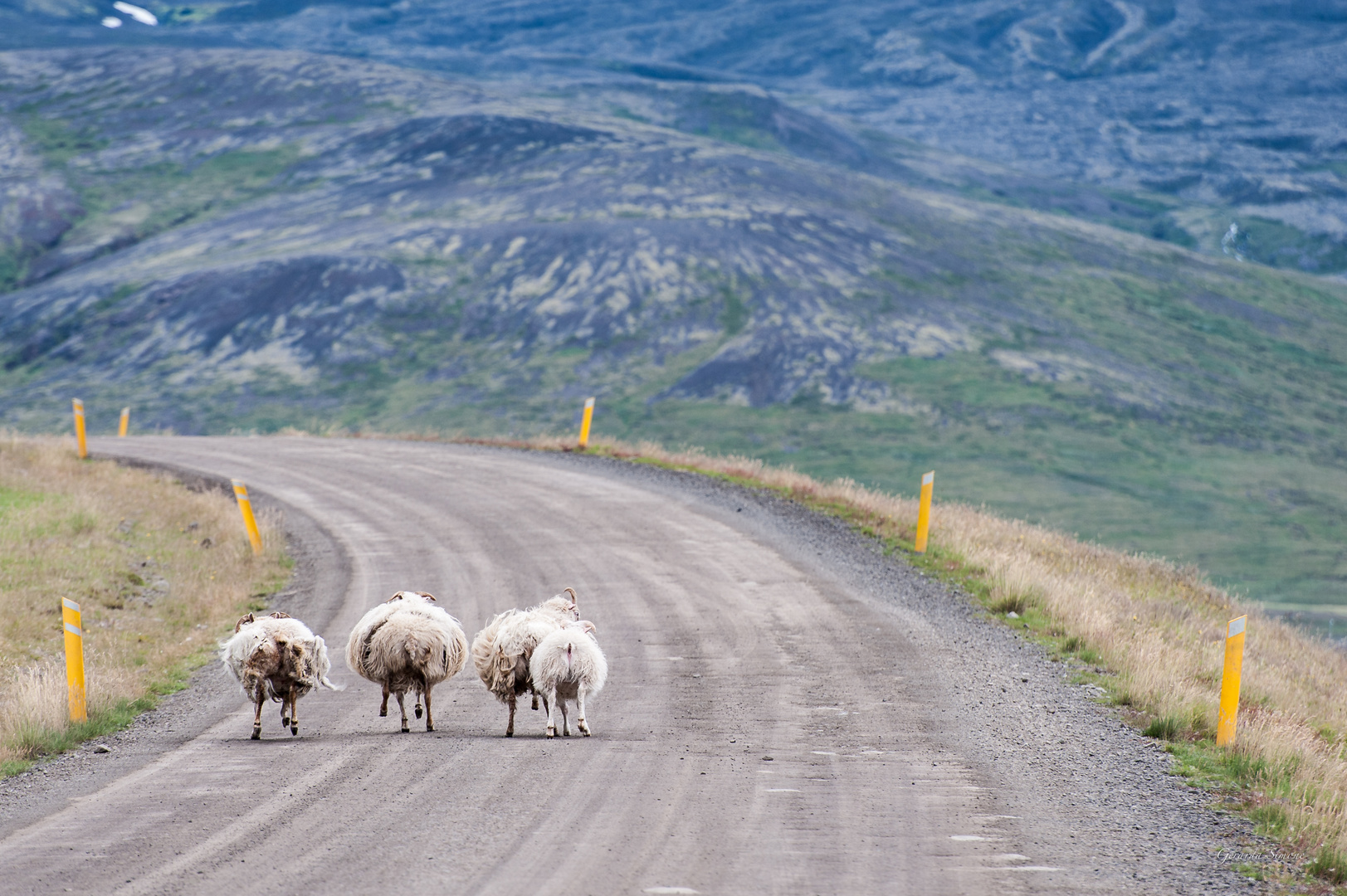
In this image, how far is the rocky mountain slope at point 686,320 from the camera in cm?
5156

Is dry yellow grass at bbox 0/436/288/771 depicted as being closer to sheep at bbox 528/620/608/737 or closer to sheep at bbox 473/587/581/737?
sheep at bbox 473/587/581/737

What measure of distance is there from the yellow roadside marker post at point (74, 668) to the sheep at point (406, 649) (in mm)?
2734

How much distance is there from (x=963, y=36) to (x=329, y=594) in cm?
17905

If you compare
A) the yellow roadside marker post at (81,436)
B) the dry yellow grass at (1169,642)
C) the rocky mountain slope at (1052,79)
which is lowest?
the dry yellow grass at (1169,642)

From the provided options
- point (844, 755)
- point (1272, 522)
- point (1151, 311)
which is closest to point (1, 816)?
point (844, 755)

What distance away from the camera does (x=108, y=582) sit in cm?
1616

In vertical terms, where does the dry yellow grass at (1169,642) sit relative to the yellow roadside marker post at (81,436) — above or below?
below

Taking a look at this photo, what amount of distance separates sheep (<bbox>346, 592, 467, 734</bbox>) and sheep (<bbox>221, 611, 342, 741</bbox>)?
0.36 metres

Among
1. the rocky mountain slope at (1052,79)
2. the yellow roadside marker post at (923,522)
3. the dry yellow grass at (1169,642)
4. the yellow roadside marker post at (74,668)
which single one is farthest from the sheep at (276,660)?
the rocky mountain slope at (1052,79)

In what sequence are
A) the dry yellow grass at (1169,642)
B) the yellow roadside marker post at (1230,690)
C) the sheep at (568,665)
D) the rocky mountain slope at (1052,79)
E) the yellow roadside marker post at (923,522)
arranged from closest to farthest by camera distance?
the dry yellow grass at (1169,642) → the sheep at (568,665) → the yellow roadside marker post at (1230,690) → the yellow roadside marker post at (923,522) → the rocky mountain slope at (1052,79)

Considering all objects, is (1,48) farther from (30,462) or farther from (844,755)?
(844,755)

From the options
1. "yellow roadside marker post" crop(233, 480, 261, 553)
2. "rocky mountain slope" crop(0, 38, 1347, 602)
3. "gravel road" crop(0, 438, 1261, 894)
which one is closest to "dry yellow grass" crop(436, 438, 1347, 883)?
"gravel road" crop(0, 438, 1261, 894)

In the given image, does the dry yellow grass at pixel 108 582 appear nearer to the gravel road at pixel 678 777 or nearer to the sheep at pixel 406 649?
the gravel road at pixel 678 777

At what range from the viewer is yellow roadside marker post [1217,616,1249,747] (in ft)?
32.7
